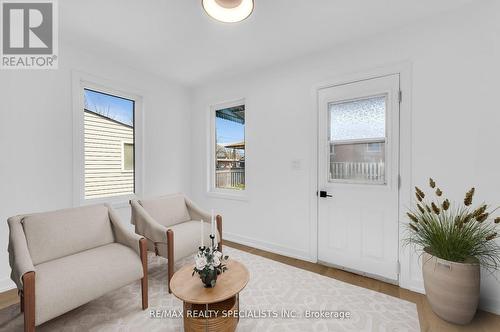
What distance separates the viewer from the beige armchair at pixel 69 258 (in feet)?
4.89

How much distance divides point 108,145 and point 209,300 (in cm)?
268

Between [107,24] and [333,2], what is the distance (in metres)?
2.19

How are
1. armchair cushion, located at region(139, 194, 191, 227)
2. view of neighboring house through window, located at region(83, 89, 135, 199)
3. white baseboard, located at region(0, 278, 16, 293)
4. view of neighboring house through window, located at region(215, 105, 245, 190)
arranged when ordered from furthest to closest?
view of neighboring house through window, located at region(215, 105, 245, 190)
view of neighboring house through window, located at region(83, 89, 135, 199)
armchair cushion, located at region(139, 194, 191, 227)
white baseboard, located at region(0, 278, 16, 293)

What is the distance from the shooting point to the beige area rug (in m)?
1.79

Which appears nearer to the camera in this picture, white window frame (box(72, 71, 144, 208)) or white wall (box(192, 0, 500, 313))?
white wall (box(192, 0, 500, 313))

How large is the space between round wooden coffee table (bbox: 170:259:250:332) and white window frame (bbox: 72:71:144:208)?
192 cm

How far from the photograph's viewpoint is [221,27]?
2350 millimetres

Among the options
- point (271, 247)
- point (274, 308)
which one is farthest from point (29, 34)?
point (271, 247)

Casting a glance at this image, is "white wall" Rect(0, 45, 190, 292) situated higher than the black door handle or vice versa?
"white wall" Rect(0, 45, 190, 292)

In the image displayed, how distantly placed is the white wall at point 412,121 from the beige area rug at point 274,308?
1.84 feet

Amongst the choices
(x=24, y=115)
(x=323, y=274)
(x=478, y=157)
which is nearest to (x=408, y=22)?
(x=478, y=157)

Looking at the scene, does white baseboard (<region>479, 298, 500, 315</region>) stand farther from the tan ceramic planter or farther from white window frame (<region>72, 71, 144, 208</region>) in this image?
white window frame (<region>72, 71, 144, 208</region>)

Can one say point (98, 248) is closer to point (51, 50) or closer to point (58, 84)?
point (58, 84)

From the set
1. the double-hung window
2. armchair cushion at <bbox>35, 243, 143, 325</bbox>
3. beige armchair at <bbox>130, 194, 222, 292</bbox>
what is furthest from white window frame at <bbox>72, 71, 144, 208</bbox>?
armchair cushion at <bbox>35, 243, 143, 325</bbox>
